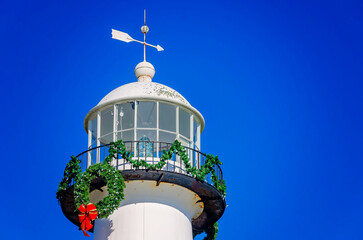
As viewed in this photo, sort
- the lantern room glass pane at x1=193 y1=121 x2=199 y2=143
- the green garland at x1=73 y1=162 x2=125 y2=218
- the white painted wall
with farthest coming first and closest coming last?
the lantern room glass pane at x1=193 y1=121 x2=199 y2=143 < the white painted wall < the green garland at x1=73 y1=162 x2=125 y2=218

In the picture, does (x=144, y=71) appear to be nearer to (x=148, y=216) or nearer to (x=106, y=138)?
(x=106, y=138)

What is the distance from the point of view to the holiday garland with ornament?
29.7 m

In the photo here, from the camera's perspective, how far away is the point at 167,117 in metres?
33.0

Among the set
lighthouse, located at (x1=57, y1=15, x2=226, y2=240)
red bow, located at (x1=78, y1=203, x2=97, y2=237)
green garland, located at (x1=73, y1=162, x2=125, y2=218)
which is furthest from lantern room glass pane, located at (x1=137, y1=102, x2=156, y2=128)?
red bow, located at (x1=78, y1=203, x2=97, y2=237)

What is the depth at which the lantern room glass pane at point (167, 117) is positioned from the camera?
32781 millimetres

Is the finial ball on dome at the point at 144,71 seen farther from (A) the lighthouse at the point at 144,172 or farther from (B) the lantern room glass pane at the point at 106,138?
(B) the lantern room glass pane at the point at 106,138

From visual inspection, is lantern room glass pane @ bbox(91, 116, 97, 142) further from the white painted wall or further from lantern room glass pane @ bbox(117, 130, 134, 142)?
the white painted wall

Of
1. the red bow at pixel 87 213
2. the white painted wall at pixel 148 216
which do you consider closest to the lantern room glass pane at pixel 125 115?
the white painted wall at pixel 148 216

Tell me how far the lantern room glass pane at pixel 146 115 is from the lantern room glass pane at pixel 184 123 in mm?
1060

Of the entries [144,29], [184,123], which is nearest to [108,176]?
[184,123]

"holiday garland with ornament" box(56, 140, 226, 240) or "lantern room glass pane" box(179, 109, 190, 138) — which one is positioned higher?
"lantern room glass pane" box(179, 109, 190, 138)

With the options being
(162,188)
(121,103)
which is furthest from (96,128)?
(162,188)

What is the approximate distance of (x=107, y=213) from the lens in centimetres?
2977

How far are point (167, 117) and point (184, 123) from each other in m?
0.70
